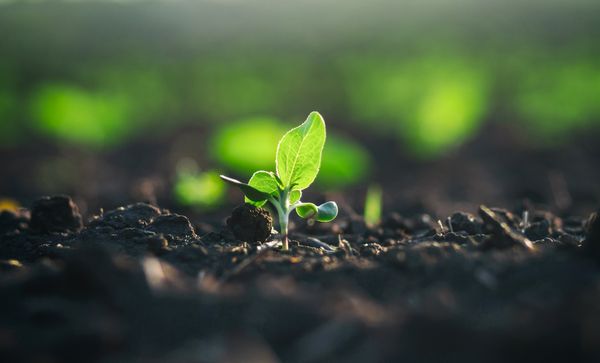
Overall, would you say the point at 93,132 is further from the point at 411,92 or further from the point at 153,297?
the point at 153,297

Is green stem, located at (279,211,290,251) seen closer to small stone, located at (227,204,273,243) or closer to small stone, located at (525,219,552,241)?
small stone, located at (227,204,273,243)

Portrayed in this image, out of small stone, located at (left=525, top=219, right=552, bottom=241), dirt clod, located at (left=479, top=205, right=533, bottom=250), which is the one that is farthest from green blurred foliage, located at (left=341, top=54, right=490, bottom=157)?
dirt clod, located at (left=479, top=205, right=533, bottom=250)

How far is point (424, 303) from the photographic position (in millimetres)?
1518

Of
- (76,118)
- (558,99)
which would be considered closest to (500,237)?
(76,118)

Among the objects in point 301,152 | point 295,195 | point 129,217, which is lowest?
point 129,217

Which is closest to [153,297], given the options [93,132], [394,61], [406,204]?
[406,204]

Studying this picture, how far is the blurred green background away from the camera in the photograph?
18.1 ft

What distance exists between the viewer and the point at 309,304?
150cm

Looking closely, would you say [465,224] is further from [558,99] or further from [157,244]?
[558,99]

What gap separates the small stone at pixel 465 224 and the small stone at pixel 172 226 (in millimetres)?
1001

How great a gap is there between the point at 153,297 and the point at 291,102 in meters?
6.42

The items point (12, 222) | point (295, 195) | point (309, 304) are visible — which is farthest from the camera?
point (12, 222)

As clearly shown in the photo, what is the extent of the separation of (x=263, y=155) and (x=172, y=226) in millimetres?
2138

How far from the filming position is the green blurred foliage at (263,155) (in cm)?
446
